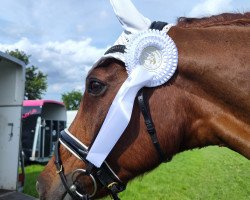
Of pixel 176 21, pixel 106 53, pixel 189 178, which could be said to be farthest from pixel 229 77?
pixel 189 178

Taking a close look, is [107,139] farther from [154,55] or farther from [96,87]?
[154,55]

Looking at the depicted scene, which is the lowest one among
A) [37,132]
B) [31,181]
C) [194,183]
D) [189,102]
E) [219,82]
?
[31,181]

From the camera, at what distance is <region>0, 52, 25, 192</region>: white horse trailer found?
25.6 ft

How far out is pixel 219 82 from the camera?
259cm

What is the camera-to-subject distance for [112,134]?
2621 mm

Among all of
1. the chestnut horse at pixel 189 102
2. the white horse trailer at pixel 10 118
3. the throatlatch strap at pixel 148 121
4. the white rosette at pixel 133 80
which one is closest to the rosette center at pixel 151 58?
the white rosette at pixel 133 80

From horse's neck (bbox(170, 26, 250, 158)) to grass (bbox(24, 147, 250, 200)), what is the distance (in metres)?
4.07

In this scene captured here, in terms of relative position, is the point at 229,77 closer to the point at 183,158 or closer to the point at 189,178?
the point at 189,178

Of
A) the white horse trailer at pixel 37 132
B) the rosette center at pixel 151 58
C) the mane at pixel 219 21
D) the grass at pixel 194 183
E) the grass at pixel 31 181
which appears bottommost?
the grass at pixel 31 181

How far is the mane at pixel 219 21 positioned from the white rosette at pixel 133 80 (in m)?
0.27

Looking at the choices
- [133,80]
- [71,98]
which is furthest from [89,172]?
[71,98]

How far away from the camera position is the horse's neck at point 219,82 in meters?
2.57

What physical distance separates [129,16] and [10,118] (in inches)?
226

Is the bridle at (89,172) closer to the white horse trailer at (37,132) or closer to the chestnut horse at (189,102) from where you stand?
the chestnut horse at (189,102)
